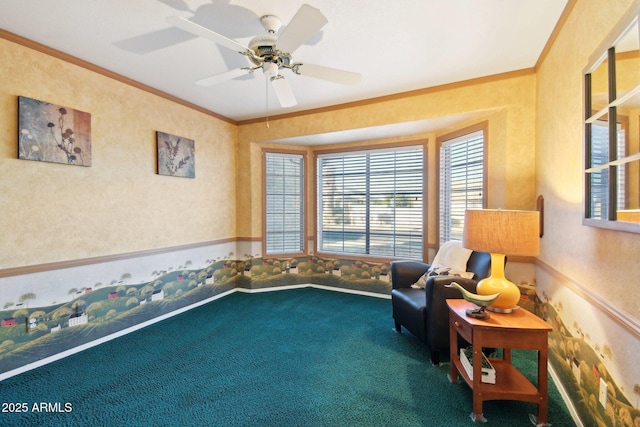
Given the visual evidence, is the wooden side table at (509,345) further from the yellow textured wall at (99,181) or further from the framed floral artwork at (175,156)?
the framed floral artwork at (175,156)

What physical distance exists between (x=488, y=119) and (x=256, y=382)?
133 inches

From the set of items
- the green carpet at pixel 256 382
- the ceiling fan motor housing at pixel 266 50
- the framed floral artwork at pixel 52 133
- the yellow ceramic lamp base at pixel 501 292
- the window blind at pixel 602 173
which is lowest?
the green carpet at pixel 256 382

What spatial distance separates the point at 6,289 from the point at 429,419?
3.27 meters

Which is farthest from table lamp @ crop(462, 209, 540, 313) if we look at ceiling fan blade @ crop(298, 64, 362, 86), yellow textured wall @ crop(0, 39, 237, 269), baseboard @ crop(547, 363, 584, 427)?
yellow textured wall @ crop(0, 39, 237, 269)

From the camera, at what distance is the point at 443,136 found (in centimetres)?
363

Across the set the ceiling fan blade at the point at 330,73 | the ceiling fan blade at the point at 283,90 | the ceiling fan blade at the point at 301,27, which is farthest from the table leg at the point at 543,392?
the ceiling fan blade at the point at 283,90

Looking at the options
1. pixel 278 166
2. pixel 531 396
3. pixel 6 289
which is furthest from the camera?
pixel 278 166

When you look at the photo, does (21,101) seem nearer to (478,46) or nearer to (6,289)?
(6,289)

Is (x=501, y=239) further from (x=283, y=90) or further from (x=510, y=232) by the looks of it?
(x=283, y=90)

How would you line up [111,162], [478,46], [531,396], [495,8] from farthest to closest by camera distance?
1. [111,162]
2. [478,46]
3. [495,8]
4. [531,396]

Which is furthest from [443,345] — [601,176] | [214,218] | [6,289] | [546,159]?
[6,289]

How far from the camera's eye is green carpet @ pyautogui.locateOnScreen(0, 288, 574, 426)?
1779 mm

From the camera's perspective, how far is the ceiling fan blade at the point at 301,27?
4.85 ft

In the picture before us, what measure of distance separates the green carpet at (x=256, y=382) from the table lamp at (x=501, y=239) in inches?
29.2
